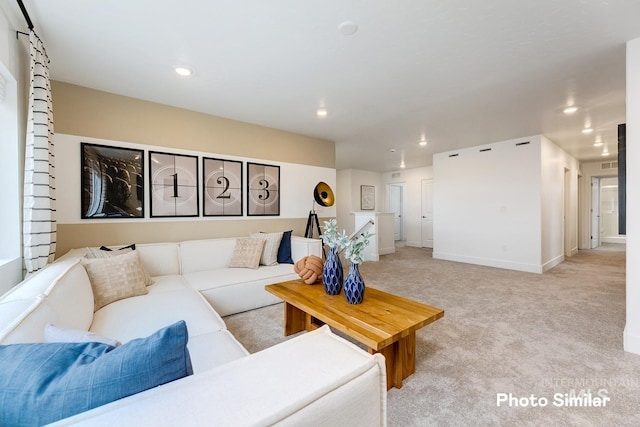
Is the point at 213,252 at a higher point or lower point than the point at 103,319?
higher

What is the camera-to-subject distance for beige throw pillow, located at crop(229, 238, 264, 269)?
3.12 metres

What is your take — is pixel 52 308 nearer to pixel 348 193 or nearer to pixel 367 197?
pixel 348 193

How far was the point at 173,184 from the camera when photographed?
3199 millimetres

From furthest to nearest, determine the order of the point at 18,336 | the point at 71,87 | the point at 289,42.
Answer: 1. the point at 71,87
2. the point at 289,42
3. the point at 18,336

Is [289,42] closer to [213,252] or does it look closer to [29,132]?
[29,132]

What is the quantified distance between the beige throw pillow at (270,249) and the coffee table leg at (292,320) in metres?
1.07

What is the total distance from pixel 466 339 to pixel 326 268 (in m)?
1.35

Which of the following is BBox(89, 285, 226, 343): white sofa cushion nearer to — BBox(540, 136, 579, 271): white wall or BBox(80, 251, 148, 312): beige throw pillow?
BBox(80, 251, 148, 312): beige throw pillow

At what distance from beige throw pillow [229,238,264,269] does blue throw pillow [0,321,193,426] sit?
243 cm

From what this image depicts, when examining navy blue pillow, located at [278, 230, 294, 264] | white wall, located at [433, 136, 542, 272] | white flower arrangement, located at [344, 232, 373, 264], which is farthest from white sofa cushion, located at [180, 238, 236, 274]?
white wall, located at [433, 136, 542, 272]

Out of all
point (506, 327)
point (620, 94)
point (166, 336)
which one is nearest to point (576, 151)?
point (620, 94)

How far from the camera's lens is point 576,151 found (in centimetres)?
565

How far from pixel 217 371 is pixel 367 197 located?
7.81 m

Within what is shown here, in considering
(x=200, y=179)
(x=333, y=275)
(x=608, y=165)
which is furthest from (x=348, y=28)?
(x=608, y=165)
